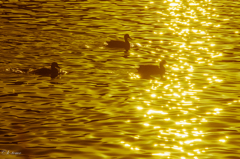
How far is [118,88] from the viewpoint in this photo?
866 inches

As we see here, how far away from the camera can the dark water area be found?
1577cm

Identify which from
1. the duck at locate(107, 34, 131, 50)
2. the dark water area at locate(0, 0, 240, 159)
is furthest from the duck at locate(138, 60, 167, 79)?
the duck at locate(107, 34, 131, 50)

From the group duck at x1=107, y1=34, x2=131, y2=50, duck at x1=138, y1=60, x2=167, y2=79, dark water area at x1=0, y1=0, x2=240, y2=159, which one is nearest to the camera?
dark water area at x1=0, y1=0, x2=240, y2=159

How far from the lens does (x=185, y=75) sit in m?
24.1

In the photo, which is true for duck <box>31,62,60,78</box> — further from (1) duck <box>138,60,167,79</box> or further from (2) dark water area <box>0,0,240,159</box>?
(1) duck <box>138,60,167,79</box>

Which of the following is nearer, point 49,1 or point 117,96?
point 117,96

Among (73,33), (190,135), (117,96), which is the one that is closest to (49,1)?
(73,33)

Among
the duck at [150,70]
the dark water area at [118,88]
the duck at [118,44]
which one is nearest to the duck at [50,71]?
the dark water area at [118,88]

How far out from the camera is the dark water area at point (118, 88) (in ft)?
51.7

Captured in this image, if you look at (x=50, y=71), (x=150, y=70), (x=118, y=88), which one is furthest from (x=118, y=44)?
(x=118, y=88)

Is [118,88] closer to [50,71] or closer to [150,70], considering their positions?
[150,70]

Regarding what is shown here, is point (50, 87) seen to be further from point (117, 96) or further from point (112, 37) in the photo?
point (112, 37)

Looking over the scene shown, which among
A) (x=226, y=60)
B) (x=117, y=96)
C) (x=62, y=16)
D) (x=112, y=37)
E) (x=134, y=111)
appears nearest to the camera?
(x=134, y=111)

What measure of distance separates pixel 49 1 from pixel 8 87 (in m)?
26.2
